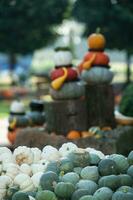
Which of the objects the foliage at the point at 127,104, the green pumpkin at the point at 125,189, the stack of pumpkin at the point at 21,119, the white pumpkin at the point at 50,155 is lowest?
the stack of pumpkin at the point at 21,119

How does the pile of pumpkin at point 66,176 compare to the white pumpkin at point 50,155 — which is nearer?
the pile of pumpkin at point 66,176

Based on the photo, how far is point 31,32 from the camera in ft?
71.7

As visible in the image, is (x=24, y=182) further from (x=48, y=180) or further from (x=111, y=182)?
(x=111, y=182)

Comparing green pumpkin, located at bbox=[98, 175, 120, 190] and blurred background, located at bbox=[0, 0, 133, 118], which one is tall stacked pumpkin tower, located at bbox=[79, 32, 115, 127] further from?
blurred background, located at bbox=[0, 0, 133, 118]

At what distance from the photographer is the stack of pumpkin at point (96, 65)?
916cm

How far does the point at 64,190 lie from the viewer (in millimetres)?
4383

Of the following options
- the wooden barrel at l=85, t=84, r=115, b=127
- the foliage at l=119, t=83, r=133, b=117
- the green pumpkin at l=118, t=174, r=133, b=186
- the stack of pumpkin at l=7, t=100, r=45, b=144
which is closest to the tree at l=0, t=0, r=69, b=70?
the stack of pumpkin at l=7, t=100, r=45, b=144

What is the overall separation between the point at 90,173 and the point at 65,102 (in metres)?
4.15

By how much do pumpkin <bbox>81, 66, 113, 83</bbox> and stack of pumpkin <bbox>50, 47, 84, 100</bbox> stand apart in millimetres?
272

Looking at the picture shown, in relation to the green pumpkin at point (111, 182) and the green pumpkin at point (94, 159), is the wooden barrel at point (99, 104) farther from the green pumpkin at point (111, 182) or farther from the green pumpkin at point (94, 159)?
the green pumpkin at point (111, 182)

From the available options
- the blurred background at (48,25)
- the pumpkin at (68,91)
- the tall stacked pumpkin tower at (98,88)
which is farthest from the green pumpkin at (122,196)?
the blurred background at (48,25)

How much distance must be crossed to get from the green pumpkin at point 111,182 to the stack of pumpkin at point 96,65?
4.70 meters

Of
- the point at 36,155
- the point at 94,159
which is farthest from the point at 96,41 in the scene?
the point at 94,159

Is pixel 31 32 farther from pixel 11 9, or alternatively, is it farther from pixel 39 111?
pixel 39 111
